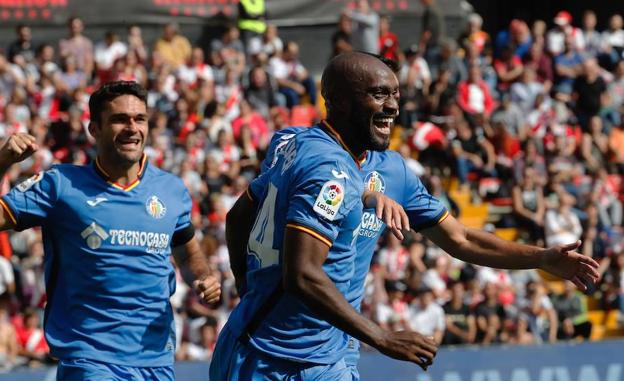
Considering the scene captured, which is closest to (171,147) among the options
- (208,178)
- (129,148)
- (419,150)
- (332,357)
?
(208,178)

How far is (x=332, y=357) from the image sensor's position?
577 cm

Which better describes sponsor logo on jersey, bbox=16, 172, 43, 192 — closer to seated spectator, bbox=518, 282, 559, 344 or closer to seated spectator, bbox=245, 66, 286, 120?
seated spectator, bbox=518, 282, 559, 344

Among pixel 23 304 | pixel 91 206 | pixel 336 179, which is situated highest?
pixel 336 179

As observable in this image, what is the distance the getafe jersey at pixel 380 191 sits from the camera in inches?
243

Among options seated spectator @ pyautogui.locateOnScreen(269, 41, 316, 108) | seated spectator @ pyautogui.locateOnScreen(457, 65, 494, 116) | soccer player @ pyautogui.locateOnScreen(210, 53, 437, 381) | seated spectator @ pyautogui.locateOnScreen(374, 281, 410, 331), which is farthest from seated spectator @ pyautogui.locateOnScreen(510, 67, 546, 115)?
soccer player @ pyautogui.locateOnScreen(210, 53, 437, 381)

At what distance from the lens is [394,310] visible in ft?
51.7

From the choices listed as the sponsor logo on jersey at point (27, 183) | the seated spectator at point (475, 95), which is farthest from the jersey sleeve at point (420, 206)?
the seated spectator at point (475, 95)

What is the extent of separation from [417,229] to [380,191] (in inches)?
13.7

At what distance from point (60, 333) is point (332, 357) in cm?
178

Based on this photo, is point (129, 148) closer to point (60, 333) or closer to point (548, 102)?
point (60, 333)

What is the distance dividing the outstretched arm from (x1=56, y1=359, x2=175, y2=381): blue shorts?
5.60ft

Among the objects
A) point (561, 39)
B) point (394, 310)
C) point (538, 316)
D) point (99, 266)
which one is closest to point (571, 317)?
point (538, 316)

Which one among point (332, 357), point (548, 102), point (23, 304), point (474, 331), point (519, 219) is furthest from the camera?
point (548, 102)

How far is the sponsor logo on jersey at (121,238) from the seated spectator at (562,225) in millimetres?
12347
